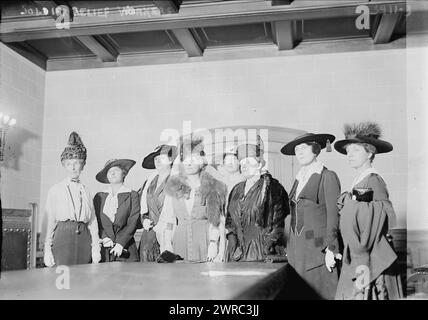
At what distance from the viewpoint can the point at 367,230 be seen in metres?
3.20

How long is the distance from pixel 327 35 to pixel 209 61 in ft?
2.43

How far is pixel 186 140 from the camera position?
3.45 m

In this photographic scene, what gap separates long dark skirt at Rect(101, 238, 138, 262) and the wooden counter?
61 centimetres

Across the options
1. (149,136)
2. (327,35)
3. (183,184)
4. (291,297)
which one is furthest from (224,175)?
(327,35)

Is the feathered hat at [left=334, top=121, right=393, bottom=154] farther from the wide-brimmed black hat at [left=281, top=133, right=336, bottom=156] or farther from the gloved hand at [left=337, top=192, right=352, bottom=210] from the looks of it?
the gloved hand at [left=337, top=192, right=352, bottom=210]

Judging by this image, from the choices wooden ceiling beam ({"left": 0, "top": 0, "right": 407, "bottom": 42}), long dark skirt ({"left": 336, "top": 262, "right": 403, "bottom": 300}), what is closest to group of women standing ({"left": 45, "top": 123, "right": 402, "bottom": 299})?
long dark skirt ({"left": 336, "top": 262, "right": 403, "bottom": 300})

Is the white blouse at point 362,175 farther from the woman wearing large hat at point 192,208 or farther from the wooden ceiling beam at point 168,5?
the wooden ceiling beam at point 168,5

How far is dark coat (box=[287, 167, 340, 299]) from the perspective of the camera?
10.6 feet

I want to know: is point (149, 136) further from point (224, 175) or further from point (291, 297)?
point (291, 297)

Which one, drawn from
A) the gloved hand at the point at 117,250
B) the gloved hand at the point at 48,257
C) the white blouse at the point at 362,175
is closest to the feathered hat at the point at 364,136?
the white blouse at the point at 362,175

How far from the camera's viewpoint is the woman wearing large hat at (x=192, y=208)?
11.0 ft

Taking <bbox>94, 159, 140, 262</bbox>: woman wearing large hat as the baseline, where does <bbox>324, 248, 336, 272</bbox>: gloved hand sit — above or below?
below
